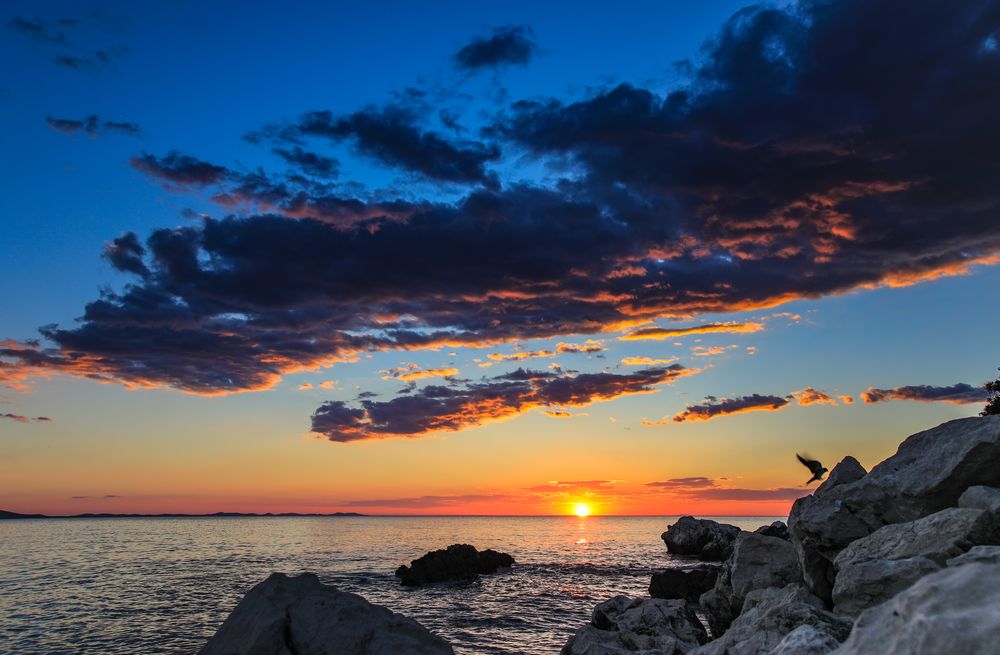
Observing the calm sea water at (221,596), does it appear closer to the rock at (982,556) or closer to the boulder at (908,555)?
the boulder at (908,555)

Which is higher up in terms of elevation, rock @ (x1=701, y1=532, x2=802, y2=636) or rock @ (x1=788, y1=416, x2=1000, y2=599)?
rock @ (x1=788, y1=416, x2=1000, y2=599)

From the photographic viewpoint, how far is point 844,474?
66.4ft

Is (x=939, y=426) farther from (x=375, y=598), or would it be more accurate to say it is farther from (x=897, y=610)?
(x=375, y=598)

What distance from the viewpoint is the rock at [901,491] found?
46.3ft

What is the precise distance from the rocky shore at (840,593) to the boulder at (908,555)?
0.02m

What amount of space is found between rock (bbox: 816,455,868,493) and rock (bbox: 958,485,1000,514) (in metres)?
7.75

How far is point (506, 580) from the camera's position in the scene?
56.0m

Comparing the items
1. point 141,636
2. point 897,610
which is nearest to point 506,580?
point 141,636

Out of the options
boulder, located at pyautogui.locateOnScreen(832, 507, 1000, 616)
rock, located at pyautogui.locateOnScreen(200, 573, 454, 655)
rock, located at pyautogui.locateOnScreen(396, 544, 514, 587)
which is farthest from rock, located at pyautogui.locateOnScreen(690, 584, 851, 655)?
rock, located at pyautogui.locateOnScreen(396, 544, 514, 587)

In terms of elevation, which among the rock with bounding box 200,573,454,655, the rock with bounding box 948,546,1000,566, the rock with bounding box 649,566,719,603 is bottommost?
the rock with bounding box 649,566,719,603

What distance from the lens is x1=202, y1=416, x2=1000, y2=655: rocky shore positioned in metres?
3.83

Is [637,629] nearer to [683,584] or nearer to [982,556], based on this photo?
[982,556]

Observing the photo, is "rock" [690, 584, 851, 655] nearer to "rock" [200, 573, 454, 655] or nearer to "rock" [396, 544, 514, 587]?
"rock" [200, 573, 454, 655]

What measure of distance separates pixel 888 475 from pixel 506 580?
148 ft
